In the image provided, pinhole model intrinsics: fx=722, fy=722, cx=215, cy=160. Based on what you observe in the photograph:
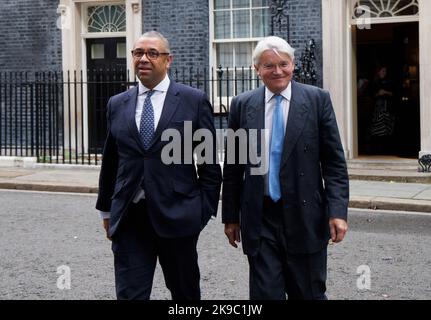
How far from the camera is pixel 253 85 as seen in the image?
15.0 metres

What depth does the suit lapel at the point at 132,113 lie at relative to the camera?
13.5ft

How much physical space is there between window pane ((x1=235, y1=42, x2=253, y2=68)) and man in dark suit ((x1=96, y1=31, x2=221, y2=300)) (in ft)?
37.0

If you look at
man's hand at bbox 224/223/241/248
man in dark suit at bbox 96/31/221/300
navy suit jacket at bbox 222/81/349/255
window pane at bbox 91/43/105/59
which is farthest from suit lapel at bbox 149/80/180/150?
window pane at bbox 91/43/105/59

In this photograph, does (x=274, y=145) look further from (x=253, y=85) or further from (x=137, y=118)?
(x=253, y=85)

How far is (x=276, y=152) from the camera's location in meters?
4.00

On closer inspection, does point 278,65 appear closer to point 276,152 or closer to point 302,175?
point 276,152

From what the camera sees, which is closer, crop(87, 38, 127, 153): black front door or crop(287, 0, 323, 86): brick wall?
crop(287, 0, 323, 86): brick wall

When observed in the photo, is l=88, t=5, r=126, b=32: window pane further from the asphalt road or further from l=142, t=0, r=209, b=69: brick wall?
the asphalt road

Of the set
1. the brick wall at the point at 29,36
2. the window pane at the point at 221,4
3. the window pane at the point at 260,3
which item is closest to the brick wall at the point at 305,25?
the window pane at the point at 260,3

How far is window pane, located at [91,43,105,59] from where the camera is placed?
1648 cm

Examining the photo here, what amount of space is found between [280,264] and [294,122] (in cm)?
79

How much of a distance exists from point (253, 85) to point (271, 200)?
11173mm

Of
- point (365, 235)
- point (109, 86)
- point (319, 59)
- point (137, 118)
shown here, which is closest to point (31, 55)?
point (109, 86)

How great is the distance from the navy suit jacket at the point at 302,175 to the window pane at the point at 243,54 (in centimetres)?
1136
